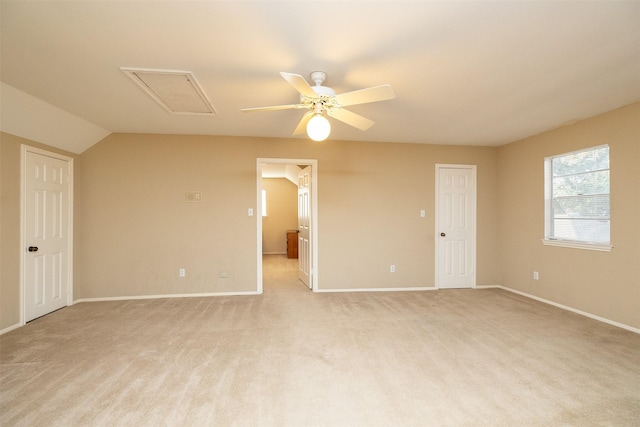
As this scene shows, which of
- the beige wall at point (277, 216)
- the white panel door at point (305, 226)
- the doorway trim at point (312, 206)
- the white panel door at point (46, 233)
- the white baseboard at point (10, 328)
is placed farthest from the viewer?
the beige wall at point (277, 216)

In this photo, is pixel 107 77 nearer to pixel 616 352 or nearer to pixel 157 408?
pixel 157 408

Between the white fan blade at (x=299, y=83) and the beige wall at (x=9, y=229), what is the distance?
3270mm

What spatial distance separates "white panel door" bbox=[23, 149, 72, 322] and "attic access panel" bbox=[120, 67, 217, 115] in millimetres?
1819

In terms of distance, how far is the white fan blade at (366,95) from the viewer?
2.09 meters

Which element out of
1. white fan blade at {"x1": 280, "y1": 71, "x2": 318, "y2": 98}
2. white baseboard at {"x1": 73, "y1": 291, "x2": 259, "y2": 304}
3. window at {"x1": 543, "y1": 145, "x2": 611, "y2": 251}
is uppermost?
white fan blade at {"x1": 280, "y1": 71, "x2": 318, "y2": 98}

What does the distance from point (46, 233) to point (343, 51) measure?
13.5ft

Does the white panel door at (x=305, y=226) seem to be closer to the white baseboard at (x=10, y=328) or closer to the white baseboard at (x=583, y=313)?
the white baseboard at (x=583, y=313)

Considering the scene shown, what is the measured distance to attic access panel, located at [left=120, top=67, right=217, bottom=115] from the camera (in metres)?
2.49

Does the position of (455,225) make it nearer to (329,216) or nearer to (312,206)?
(329,216)

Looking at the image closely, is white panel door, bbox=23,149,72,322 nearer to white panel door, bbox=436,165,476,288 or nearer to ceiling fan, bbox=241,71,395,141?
ceiling fan, bbox=241,71,395,141

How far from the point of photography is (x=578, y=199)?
12.6 ft

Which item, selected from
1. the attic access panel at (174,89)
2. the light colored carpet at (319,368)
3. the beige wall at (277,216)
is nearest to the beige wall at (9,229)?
the light colored carpet at (319,368)

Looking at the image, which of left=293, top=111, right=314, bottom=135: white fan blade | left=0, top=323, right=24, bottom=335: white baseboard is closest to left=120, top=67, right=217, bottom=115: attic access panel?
left=293, top=111, right=314, bottom=135: white fan blade

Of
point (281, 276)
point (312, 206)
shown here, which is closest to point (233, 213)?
point (312, 206)
